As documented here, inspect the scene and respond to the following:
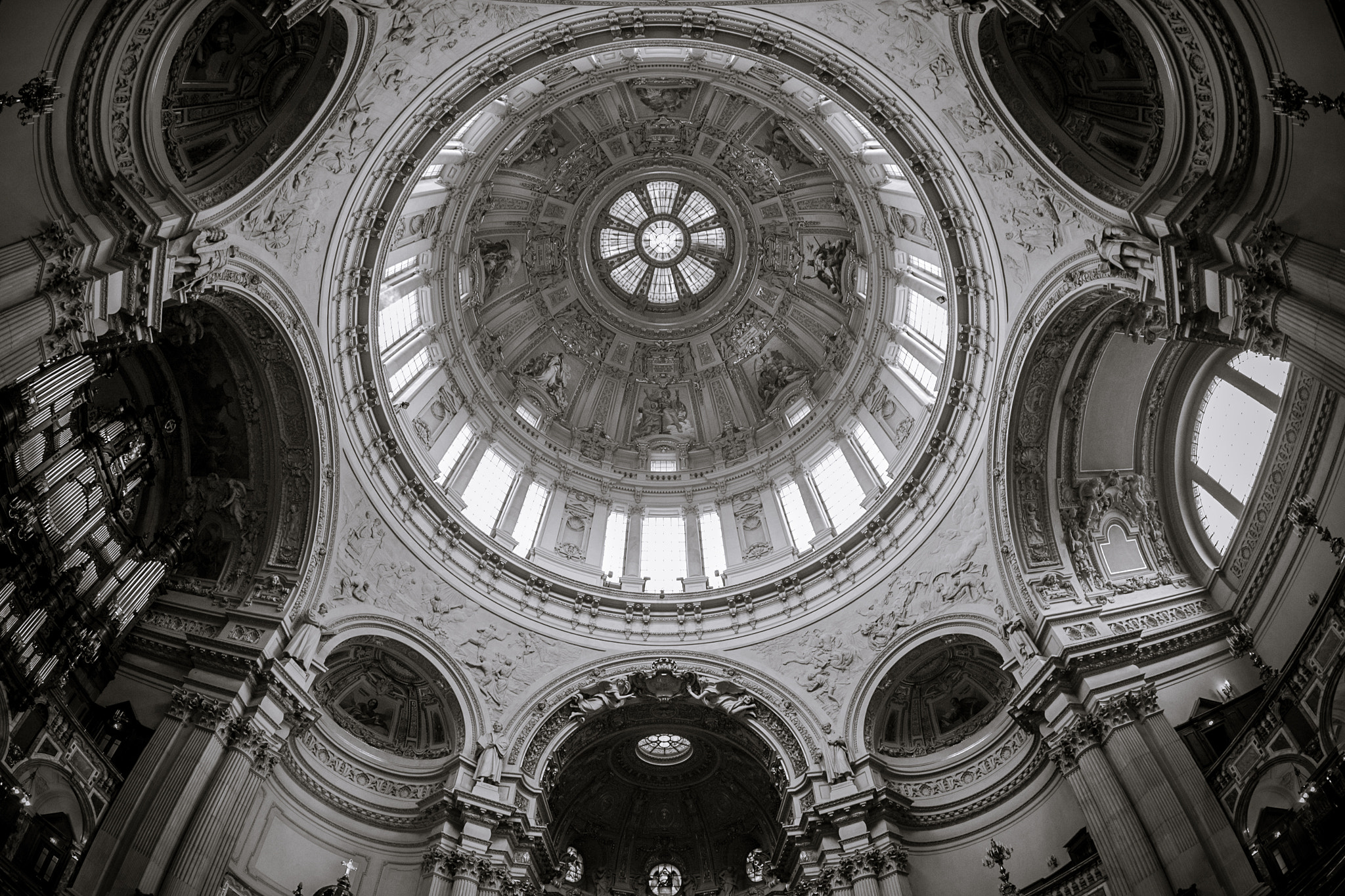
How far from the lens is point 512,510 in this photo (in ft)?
96.7

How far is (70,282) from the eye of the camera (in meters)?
12.7

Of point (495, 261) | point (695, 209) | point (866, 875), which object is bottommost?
point (866, 875)

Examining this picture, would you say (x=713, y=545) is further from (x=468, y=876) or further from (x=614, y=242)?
(x=614, y=242)

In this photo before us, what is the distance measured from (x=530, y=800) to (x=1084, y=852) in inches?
502

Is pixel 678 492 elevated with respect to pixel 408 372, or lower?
elevated

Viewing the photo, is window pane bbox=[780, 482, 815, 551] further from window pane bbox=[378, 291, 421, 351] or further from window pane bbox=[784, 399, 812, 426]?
window pane bbox=[378, 291, 421, 351]

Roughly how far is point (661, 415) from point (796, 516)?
932 centimetres

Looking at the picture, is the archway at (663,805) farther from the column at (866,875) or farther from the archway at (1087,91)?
the archway at (1087,91)

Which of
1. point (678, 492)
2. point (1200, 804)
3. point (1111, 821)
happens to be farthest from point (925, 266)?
point (1200, 804)

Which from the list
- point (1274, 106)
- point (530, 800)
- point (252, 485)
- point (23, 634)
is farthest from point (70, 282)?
point (1274, 106)

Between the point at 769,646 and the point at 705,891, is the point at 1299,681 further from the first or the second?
the point at 705,891

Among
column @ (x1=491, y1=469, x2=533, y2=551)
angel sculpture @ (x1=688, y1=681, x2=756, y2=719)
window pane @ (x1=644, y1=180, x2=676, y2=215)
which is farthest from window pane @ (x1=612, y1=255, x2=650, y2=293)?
angel sculpture @ (x1=688, y1=681, x2=756, y2=719)

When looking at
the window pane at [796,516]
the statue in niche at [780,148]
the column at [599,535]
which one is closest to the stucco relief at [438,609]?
the column at [599,535]

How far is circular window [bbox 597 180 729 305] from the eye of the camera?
3766cm
